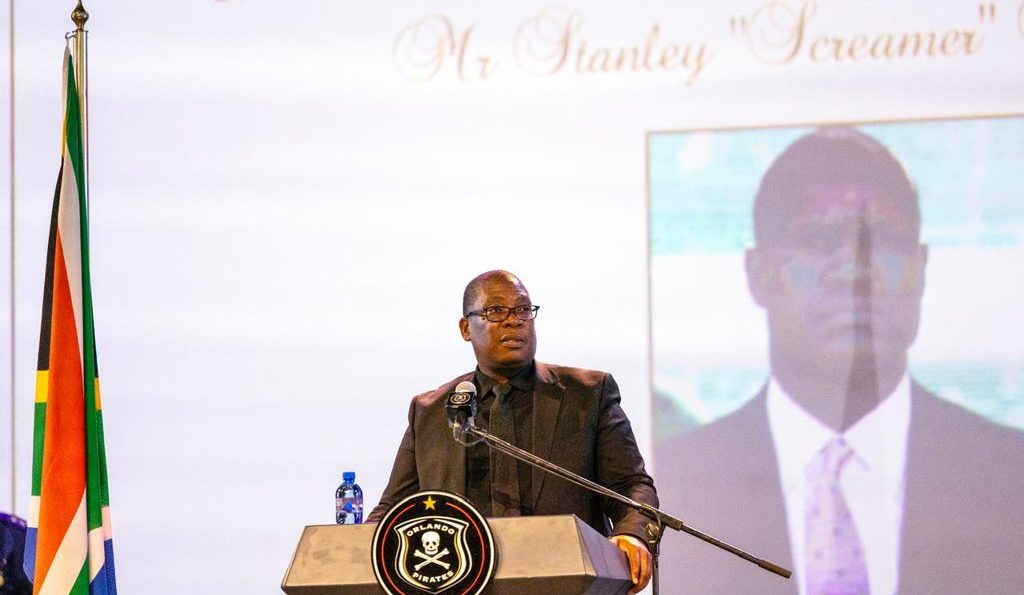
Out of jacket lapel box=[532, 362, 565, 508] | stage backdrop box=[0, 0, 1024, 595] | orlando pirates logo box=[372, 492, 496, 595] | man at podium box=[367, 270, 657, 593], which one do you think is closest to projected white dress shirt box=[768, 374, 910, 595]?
stage backdrop box=[0, 0, 1024, 595]

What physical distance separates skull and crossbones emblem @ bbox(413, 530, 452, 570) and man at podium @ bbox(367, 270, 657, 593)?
759 mm

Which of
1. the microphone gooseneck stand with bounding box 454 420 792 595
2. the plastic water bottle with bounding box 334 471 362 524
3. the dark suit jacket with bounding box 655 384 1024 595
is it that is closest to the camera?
the microphone gooseneck stand with bounding box 454 420 792 595

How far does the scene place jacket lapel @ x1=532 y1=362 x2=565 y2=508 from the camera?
3533 mm

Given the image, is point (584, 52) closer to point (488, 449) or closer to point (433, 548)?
point (488, 449)

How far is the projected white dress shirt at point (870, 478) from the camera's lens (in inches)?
174

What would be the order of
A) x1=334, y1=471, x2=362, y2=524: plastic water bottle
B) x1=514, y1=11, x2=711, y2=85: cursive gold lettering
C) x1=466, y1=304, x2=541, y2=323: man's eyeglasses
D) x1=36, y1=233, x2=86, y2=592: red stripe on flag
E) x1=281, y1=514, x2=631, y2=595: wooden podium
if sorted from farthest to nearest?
x1=514, y1=11, x2=711, y2=85: cursive gold lettering, x1=334, y1=471, x2=362, y2=524: plastic water bottle, x1=36, y1=233, x2=86, y2=592: red stripe on flag, x1=466, y1=304, x2=541, y2=323: man's eyeglasses, x1=281, y1=514, x2=631, y2=595: wooden podium

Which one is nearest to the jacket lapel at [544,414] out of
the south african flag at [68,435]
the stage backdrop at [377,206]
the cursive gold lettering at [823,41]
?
the stage backdrop at [377,206]

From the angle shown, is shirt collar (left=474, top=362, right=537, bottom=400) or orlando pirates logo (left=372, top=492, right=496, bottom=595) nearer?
orlando pirates logo (left=372, top=492, right=496, bottom=595)

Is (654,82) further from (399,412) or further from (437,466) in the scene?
(437,466)

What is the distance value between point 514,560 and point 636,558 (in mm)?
560

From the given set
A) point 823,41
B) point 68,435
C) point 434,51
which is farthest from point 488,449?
point 823,41

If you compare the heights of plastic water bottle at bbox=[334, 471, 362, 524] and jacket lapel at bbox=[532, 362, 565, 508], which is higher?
jacket lapel at bbox=[532, 362, 565, 508]

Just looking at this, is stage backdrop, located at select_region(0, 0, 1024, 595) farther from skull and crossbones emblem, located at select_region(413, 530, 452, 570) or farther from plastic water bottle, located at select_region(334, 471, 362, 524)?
skull and crossbones emblem, located at select_region(413, 530, 452, 570)

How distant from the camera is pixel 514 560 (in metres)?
2.66
